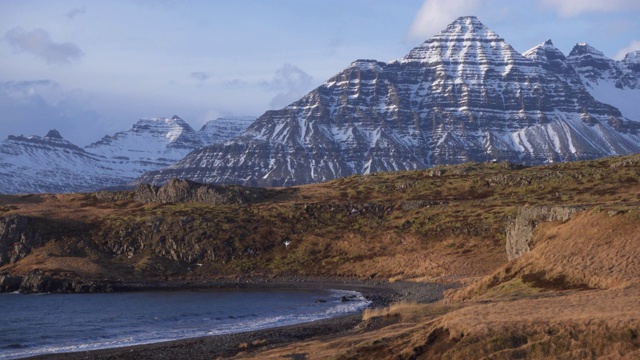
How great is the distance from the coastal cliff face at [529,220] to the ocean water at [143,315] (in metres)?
15.3

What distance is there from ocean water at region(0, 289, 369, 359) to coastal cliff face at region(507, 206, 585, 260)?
15296 millimetres

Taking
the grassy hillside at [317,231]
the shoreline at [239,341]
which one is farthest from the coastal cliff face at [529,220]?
the grassy hillside at [317,231]

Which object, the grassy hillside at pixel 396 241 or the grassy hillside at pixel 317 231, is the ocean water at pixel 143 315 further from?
the grassy hillside at pixel 317 231

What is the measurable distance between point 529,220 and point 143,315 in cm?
3572

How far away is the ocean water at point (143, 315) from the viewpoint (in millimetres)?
60487

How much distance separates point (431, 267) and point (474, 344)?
64987 mm

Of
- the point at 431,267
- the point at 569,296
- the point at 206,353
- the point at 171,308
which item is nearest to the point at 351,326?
the point at 206,353

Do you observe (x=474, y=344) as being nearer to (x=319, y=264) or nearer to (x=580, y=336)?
(x=580, y=336)

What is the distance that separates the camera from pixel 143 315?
73688 mm

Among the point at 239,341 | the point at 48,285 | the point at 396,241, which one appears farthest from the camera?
the point at 396,241

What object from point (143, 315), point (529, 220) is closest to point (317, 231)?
point (143, 315)

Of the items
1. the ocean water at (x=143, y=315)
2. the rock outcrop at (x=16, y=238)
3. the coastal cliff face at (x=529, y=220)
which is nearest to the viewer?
the ocean water at (x=143, y=315)

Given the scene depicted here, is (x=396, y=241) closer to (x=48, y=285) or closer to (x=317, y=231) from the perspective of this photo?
(x=317, y=231)

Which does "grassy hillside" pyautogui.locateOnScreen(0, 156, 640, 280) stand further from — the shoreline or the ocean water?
the shoreline
